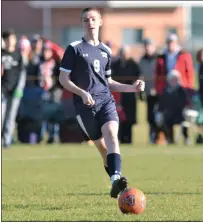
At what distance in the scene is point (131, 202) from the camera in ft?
28.4

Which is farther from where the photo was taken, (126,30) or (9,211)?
(126,30)

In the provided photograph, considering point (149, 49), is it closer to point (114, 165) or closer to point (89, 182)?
point (89, 182)

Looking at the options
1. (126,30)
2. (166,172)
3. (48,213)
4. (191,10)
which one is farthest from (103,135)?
(191,10)

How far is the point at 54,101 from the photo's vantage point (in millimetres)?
18781

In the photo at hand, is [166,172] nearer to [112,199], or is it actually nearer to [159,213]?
[112,199]

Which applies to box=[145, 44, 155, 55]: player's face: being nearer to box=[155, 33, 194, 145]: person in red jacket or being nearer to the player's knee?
box=[155, 33, 194, 145]: person in red jacket

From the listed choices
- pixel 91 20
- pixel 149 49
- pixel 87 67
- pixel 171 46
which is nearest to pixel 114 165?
pixel 87 67

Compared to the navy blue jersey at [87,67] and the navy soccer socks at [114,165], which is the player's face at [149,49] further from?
the navy soccer socks at [114,165]

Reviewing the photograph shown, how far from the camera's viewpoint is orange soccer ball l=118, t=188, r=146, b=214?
866cm

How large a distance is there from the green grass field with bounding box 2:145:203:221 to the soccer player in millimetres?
647

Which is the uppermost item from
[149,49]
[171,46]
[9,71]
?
[171,46]

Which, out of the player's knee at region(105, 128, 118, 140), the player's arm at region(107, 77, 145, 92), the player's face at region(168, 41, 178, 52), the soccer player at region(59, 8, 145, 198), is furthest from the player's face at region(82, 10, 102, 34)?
the player's face at region(168, 41, 178, 52)

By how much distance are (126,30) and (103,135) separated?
35.3 m

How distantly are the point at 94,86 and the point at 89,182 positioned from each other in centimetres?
253
